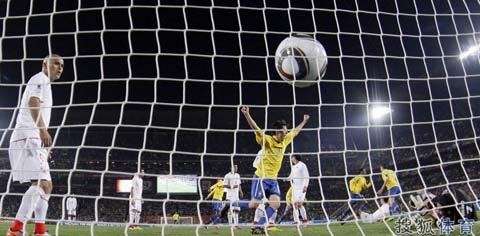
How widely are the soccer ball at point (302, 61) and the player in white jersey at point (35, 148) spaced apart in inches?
85.6

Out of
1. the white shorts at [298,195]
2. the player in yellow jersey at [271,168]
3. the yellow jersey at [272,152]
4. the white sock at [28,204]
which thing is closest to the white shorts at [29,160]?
Result: the white sock at [28,204]

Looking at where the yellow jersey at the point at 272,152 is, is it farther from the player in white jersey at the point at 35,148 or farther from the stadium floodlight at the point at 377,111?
the stadium floodlight at the point at 377,111

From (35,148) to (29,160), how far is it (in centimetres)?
11

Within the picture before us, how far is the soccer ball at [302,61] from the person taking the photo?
4863 mm

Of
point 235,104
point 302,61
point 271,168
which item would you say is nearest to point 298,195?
point 271,168

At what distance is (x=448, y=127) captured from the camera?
2147 centimetres

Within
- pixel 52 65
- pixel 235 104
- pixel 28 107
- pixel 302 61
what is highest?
pixel 235 104

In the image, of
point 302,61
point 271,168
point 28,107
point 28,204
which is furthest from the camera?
point 271,168

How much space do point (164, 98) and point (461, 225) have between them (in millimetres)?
16691

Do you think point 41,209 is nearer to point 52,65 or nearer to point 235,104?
point 52,65

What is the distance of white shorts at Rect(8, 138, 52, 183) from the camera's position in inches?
152

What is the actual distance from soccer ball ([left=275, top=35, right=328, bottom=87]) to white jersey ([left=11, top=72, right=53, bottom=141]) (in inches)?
88.9

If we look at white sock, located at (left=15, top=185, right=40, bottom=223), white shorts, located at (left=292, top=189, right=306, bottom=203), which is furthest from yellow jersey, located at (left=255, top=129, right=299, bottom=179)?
white sock, located at (left=15, top=185, right=40, bottom=223)

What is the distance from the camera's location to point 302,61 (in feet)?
16.0
